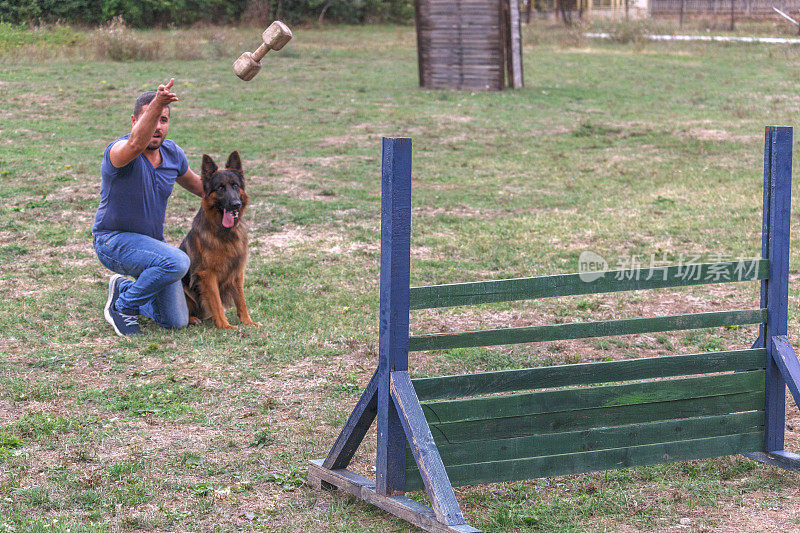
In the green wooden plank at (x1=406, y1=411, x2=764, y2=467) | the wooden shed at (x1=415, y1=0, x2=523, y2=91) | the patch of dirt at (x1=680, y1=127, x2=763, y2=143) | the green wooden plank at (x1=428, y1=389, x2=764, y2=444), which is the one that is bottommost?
the green wooden plank at (x1=406, y1=411, x2=764, y2=467)

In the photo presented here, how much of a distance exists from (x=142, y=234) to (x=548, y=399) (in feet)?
11.9

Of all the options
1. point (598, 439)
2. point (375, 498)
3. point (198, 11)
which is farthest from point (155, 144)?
point (198, 11)

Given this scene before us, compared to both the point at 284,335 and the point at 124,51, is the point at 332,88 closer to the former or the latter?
the point at 124,51

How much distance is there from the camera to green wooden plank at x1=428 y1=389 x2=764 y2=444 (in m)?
3.84

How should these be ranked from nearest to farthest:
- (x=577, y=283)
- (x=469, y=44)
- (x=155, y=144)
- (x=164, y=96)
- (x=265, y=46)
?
(x=577, y=283) → (x=265, y=46) → (x=164, y=96) → (x=155, y=144) → (x=469, y=44)

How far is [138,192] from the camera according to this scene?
617 cm

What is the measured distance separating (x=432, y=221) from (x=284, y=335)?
3.82 m

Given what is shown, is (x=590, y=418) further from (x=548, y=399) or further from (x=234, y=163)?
(x=234, y=163)

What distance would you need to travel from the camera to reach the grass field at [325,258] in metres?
4.09

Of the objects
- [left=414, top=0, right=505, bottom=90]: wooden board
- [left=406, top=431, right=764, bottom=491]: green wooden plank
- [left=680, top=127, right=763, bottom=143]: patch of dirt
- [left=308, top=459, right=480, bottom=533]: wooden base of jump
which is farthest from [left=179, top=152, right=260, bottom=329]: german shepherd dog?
[left=414, top=0, right=505, bottom=90]: wooden board

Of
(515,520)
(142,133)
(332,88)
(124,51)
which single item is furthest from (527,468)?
(124,51)

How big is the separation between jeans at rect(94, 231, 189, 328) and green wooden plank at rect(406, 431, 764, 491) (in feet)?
10.0

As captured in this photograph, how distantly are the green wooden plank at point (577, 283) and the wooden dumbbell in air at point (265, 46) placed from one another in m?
1.70

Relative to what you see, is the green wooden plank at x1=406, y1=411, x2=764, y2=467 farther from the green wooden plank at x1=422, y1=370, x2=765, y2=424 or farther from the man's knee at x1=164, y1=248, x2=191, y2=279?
the man's knee at x1=164, y1=248, x2=191, y2=279
